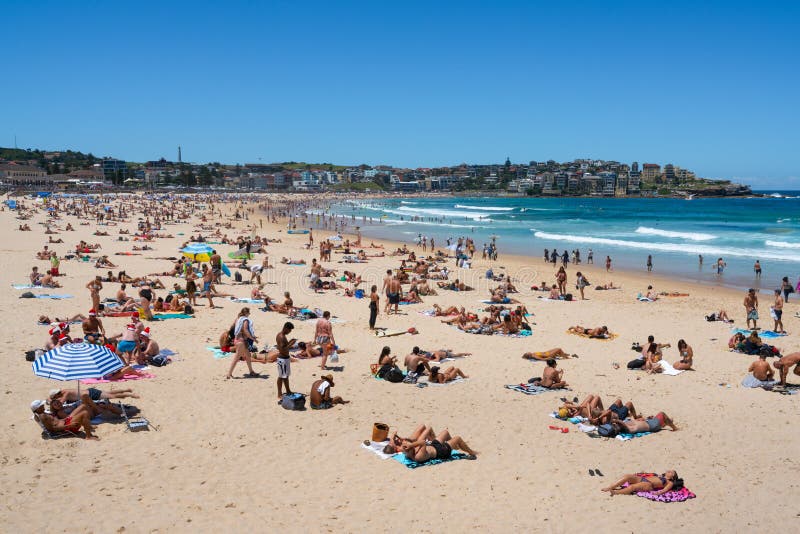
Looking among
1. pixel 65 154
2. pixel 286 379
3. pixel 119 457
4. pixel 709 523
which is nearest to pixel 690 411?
pixel 709 523

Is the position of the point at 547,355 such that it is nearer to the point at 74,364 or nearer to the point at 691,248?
the point at 74,364

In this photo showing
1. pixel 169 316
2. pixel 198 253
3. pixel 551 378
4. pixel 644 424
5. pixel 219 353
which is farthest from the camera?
pixel 198 253

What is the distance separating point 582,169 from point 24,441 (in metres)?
188

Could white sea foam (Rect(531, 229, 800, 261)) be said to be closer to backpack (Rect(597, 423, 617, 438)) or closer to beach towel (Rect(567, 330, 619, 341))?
beach towel (Rect(567, 330, 619, 341))

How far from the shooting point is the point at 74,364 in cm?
714

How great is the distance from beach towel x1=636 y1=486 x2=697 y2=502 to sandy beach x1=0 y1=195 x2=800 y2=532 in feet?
0.23

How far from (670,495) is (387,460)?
2971 mm

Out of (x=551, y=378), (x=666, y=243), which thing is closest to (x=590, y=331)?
(x=551, y=378)

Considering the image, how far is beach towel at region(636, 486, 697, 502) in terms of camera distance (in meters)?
6.16

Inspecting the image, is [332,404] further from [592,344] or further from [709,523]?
[592,344]

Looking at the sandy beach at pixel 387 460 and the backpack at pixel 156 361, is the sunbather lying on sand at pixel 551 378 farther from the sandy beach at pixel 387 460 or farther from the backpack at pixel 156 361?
the backpack at pixel 156 361

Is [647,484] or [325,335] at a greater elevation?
[325,335]

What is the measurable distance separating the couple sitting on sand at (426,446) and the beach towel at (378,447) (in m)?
0.06

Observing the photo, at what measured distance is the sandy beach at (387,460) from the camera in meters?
5.66
